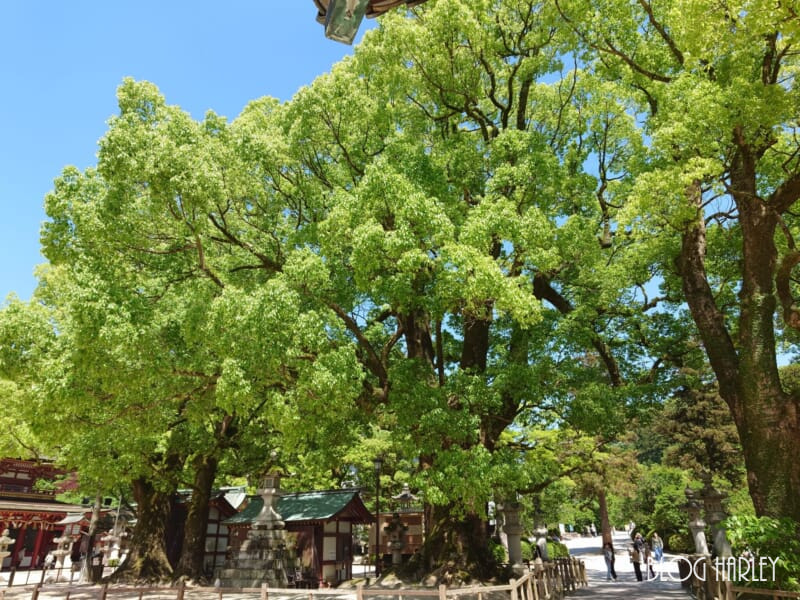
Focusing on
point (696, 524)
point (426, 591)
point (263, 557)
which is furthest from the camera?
point (263, 557)

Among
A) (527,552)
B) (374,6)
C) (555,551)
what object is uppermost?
(374,6)

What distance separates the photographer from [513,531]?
14.7 metres

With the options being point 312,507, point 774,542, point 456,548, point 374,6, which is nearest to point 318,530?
point 312,507

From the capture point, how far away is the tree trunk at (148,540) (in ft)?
59.3


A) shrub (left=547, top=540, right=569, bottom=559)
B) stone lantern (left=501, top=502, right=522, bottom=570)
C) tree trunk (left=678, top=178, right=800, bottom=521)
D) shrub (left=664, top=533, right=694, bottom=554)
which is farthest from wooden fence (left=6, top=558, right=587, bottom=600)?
shrub (left=664, top=533, right=694, bottom=554)

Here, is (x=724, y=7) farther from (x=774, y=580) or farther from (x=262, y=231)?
(x=262, y=231)

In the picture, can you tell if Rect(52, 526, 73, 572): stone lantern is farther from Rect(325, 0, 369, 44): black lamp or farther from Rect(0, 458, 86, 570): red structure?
Rect(325, 0, 369, 44): black lamp

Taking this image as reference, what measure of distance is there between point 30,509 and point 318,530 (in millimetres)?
15771

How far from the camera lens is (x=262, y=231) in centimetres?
1388

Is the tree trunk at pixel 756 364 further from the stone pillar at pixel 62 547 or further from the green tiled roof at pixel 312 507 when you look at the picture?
the stone pillar at pixel 62 547

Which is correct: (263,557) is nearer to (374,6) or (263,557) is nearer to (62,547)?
(62,547)

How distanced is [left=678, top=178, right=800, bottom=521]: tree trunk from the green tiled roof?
1312 cm

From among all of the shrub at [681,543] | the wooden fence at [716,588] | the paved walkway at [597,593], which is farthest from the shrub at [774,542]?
the shrub at [681,543]

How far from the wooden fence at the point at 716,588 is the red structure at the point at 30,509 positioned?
2720 cm
